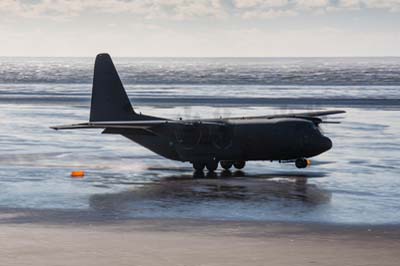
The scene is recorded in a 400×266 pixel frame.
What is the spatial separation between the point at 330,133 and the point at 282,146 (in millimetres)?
21123

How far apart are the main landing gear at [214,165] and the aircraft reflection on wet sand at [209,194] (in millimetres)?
1239

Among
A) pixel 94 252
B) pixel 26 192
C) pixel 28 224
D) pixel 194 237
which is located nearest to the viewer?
pixel 94 252

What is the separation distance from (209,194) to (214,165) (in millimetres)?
7113

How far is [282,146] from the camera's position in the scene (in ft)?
123

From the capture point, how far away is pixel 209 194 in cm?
3144

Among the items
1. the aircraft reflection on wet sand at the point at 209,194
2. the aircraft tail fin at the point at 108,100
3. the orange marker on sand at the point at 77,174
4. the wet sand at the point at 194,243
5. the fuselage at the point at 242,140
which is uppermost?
the aircraft tail fin at the point at 108,100

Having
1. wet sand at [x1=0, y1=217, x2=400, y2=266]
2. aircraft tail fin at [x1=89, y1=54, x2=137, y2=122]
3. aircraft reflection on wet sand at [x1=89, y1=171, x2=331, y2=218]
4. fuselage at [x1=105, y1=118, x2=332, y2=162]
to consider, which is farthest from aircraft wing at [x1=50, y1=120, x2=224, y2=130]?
wet sand at [x1=0, y1=217, x2=400, y2=266]

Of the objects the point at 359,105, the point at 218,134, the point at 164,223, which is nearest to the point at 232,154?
the point at 218,134

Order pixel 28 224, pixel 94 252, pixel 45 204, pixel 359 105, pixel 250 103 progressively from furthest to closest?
1. pixel 250 103
2. pixel 359 105
3. pixel 45 204
4. pixel 28 224
5. pixel 94 252

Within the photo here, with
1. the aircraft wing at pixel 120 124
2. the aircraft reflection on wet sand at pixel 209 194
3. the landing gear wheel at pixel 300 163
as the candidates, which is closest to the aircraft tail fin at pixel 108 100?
the aircraft wing at pixel 120 124

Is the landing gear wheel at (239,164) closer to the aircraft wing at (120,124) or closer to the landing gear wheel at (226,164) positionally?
the landing gear wheel at (226,164)

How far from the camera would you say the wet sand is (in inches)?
798

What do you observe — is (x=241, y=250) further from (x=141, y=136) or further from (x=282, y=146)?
(x=141, y=136)

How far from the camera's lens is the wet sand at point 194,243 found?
20281mm
